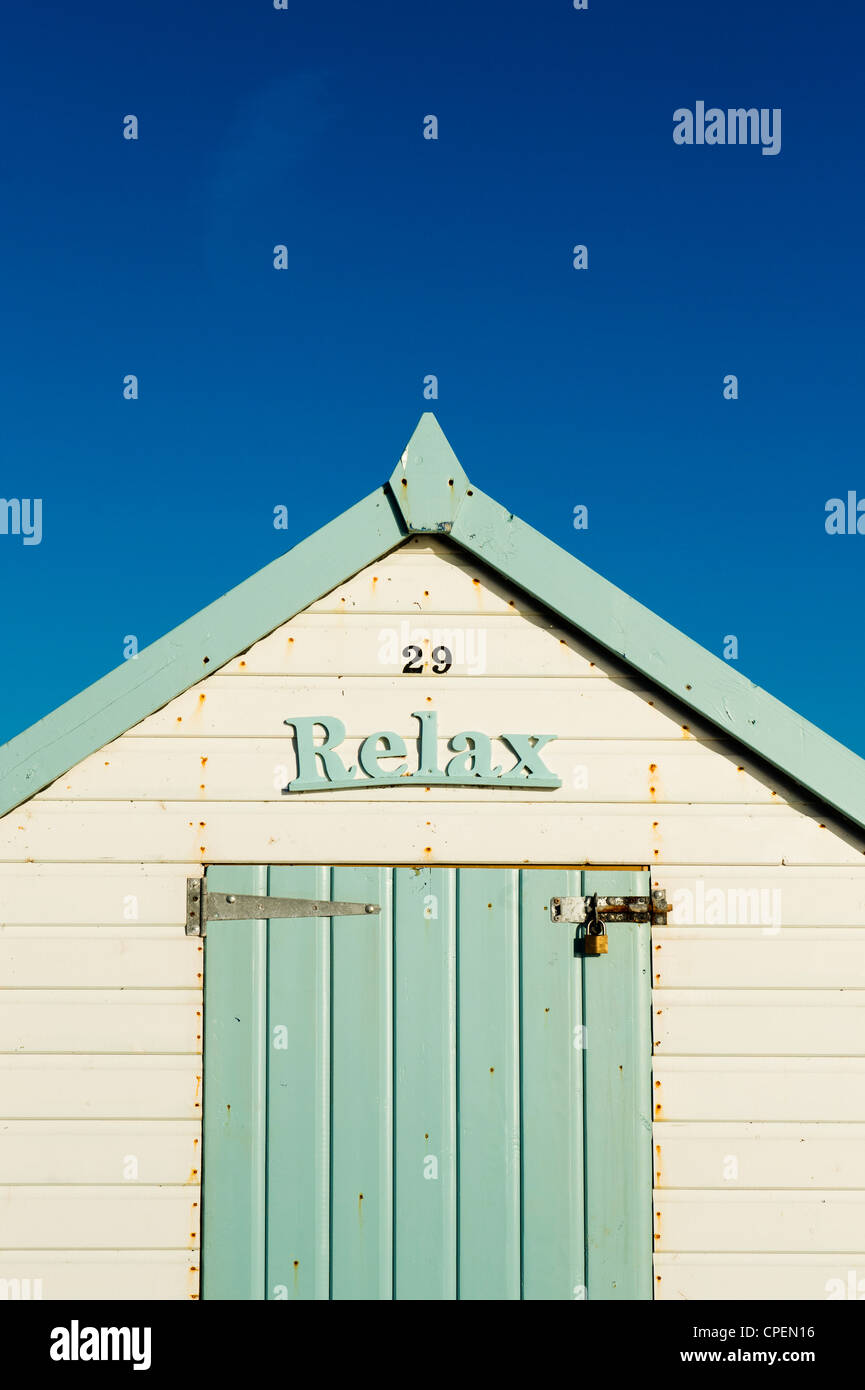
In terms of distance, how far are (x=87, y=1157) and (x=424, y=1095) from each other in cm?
146

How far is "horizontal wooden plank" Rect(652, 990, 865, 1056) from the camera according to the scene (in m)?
4.26

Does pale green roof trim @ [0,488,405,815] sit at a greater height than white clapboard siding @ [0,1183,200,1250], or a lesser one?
greater

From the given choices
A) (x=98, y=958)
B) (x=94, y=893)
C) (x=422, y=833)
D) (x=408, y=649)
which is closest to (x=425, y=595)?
(x=408, y=649)

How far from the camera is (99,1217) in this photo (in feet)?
13.9

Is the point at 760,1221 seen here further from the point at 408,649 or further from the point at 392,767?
the point at 408,649

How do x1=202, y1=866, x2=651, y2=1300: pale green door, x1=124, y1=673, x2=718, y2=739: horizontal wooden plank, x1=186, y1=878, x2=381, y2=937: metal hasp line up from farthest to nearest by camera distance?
1. x1=124, y1=673, x2=718, y2=739: horizontal wooden plank
2. x1=186, y1=878, x2=381, y2=937: metal hasp
3. x1=202, y1=866, x2=651, y2=1300: pale green door

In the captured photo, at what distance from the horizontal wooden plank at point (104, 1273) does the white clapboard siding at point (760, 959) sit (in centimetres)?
237

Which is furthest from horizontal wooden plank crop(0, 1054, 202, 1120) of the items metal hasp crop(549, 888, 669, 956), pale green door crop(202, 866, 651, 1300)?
metal hasp crop(549, 888, 669, 956)

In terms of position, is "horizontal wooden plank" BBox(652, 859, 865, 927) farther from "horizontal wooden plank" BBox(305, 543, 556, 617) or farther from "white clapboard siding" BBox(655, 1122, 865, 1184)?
"horizontal wooden plank" BBox(305, 543, 556, 617)

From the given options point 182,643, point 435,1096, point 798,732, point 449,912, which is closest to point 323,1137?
point 435,1096

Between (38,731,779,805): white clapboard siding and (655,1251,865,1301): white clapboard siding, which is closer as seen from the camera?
(655,1251,865,1301): white clapboard siding

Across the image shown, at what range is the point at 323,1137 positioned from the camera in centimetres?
422

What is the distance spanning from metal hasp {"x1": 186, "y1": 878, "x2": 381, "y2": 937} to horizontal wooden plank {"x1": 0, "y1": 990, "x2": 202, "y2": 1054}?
0.33m

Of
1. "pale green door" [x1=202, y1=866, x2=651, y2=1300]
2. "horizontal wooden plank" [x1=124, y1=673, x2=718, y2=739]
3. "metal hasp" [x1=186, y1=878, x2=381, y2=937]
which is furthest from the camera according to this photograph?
"horizontal wooden plank" [x1=124, y1=673, x2=718, y2=739]
